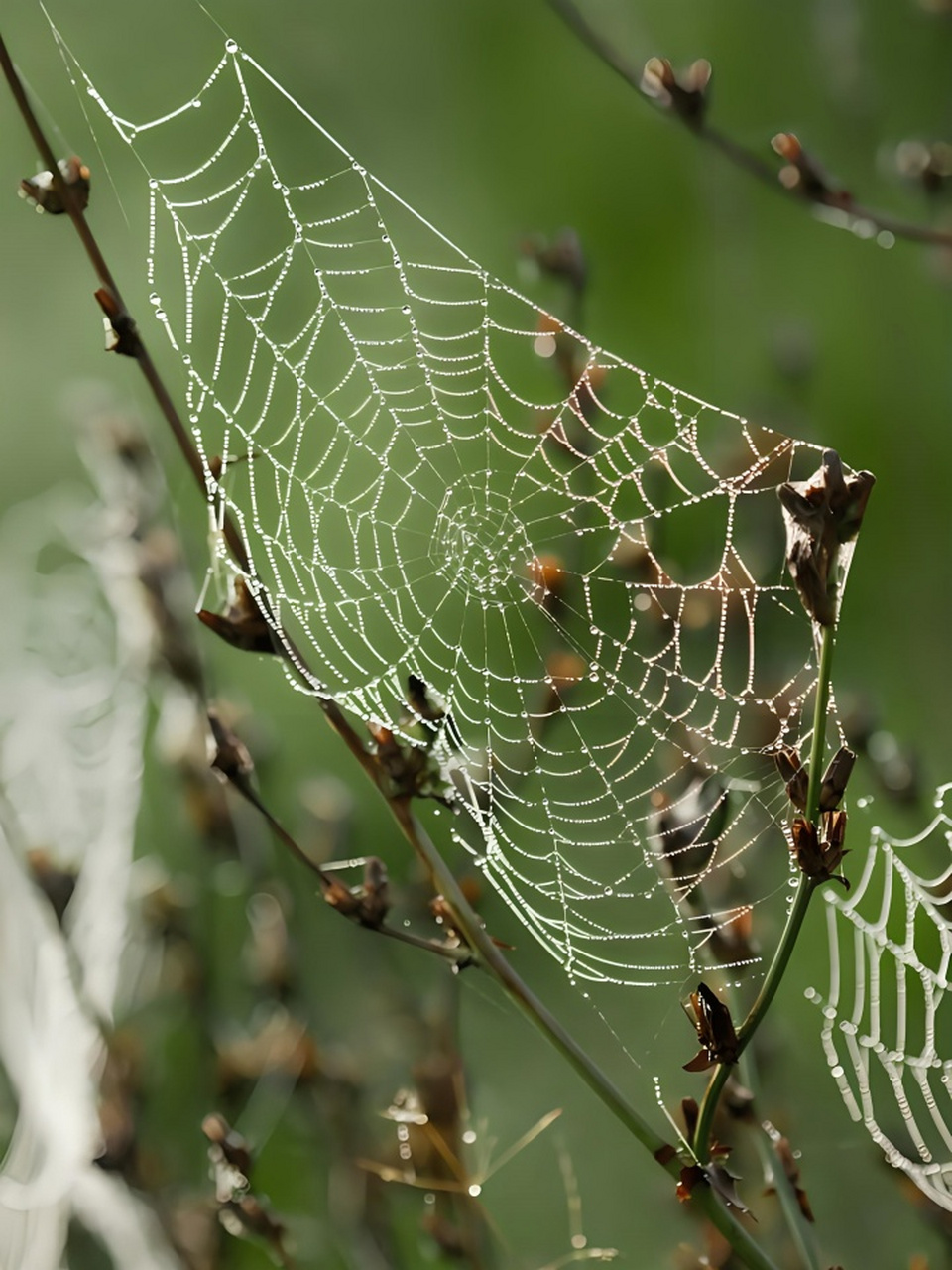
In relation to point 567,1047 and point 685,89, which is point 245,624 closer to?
point 567,1047

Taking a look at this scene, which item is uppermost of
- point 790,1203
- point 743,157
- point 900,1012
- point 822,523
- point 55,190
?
point 55,190

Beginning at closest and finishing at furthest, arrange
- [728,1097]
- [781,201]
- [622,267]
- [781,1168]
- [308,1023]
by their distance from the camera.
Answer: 1. [781,1168]
2. [728,1097]
3. [308,1023]
4. [781,201]
5. [622,267]

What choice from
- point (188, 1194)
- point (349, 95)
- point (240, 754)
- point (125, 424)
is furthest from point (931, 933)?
point (349, 95)

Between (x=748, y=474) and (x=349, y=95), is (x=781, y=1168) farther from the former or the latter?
(x=349, y=95)

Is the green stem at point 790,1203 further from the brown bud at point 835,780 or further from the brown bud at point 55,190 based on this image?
the brown bud at point 55,190

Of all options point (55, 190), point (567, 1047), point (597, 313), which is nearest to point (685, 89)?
point (55, 190)

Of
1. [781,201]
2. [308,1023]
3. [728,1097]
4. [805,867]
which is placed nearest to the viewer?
[805,867]
